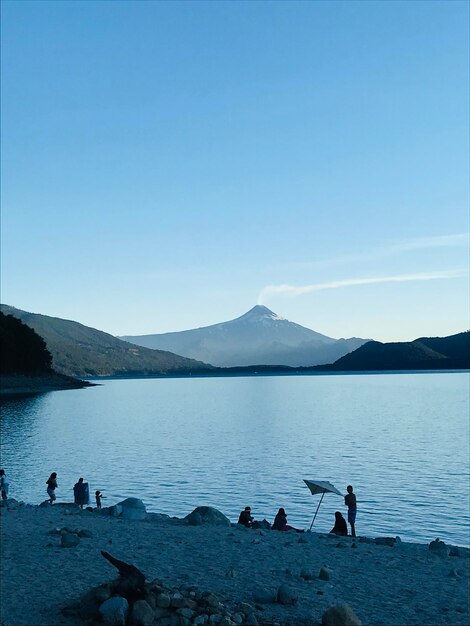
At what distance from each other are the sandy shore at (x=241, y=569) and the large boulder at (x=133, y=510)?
2138mm

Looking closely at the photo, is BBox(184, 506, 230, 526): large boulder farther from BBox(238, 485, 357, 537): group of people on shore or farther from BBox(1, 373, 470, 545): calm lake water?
BBox(1, 373, 470, 545): calm lake water

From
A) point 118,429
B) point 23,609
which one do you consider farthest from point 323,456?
point 23,609

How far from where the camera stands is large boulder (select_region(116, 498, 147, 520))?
30.0 metres

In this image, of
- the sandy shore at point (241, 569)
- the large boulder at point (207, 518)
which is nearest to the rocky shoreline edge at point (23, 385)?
the large boulder at point (207, 518)

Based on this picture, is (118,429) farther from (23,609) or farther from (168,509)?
(23,609)

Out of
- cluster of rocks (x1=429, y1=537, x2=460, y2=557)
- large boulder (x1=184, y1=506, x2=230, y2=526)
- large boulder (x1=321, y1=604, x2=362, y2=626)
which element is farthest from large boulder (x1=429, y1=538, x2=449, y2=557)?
large boulder (x1=321, y1=604, x2=362, y2=626)

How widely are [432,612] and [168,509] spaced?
68.5ft

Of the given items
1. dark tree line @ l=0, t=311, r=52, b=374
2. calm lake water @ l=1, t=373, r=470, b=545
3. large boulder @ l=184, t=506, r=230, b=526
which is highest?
dark tree line @ l=0, t=311, r=52, b=374

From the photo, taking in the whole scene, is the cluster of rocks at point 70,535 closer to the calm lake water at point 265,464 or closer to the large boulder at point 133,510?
the large boulder at point 133,510

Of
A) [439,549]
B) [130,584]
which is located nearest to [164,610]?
[130,584]

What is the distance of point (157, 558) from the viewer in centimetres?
2086

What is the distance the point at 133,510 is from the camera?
30.6 meters

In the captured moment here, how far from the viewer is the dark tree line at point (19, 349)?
16838 centimetres

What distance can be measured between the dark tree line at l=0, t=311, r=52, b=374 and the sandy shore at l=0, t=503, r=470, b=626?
15059cm
